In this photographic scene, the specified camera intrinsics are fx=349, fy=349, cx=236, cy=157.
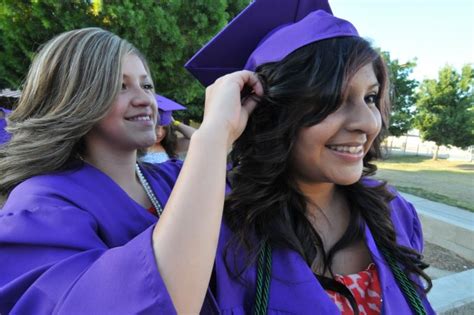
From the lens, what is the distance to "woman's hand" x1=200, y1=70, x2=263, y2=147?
1.01m

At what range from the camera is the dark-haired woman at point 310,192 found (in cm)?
110

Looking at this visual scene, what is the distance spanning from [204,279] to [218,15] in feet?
18.6

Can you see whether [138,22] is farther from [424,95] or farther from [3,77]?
[424,95]

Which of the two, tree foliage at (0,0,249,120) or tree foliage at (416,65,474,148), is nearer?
tree foliage at (0,0,249,120)

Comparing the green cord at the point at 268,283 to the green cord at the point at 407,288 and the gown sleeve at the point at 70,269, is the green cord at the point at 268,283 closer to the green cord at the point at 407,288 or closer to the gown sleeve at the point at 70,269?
the green cord at the point at 407,288

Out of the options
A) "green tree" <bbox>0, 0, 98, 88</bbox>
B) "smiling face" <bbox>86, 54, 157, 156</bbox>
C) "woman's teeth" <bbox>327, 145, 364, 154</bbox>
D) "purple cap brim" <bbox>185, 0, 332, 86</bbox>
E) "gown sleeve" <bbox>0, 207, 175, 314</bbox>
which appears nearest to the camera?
"gown sleeve" <bbox>0, 207, 175, 314</bbox>

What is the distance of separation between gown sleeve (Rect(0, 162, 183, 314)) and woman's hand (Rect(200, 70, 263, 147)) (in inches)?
13.4

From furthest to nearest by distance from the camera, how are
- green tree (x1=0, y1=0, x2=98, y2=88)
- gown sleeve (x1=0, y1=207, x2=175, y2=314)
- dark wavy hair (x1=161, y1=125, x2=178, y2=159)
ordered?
green tree (x1=0, y1=0, x2=98, y2=88) → dark wavy hair (x1=161, y1=125, x2=178, y2=159) → gown sleeve (x1=0, y1=207, x2=175, y2=314)

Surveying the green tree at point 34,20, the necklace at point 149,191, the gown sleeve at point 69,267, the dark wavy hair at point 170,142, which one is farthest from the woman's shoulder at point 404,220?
the green tree at point 34,20

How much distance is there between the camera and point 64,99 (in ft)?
4.69

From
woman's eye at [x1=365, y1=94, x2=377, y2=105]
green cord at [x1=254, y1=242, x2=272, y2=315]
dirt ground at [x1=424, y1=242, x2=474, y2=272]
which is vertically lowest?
dirt ground at [x1=424, y1=242, x2=474, y2=272]

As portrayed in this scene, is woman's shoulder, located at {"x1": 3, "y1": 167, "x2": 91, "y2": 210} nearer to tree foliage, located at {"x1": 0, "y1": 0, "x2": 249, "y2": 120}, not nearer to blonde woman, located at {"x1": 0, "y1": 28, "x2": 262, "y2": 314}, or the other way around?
blonde woman, located at {"x1": 0, "y1": 28, "x2": 262, "y2": 314}

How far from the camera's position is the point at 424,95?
23.8 m

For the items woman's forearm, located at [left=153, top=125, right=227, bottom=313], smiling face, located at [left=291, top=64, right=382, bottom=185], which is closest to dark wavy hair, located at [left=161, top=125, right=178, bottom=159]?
smiling face, located at [left=291, top=64, right=382, bottom=185]
